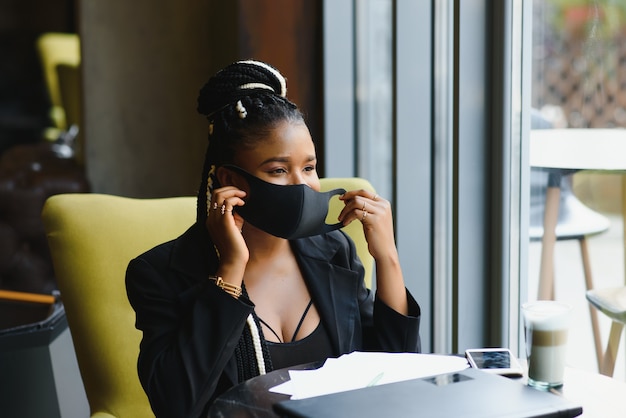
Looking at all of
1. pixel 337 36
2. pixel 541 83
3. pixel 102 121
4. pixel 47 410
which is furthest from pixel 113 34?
pixel 541 83

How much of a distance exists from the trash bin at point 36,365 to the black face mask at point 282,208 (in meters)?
0.80

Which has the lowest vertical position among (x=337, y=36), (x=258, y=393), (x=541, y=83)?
(x=258, y=393)

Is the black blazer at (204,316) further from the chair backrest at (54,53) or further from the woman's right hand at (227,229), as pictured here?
the chair backrest at (54,53)

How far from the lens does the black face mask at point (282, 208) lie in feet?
4.79

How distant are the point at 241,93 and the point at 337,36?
1503 mm

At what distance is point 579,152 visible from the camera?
1907 millimetres

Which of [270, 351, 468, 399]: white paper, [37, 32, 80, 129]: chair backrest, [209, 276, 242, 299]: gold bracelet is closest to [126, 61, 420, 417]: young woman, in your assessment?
[209, 276, 242, 299]: gold bracelet

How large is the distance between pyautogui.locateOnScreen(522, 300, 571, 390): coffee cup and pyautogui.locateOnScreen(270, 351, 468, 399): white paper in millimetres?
122

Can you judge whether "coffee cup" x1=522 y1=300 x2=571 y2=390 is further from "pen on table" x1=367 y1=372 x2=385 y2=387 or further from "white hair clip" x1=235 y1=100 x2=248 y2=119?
"white hair clip" x1=235 y1=100 x2=248 y2=119

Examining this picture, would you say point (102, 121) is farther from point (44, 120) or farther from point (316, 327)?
point (44, 120)

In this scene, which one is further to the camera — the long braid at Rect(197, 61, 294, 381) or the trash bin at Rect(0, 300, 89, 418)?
the trash bin at Rect(0, 300, 89, 418)

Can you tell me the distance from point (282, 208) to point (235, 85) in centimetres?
25

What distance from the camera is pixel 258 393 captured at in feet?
4.10

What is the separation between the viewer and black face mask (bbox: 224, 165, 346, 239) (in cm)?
146
